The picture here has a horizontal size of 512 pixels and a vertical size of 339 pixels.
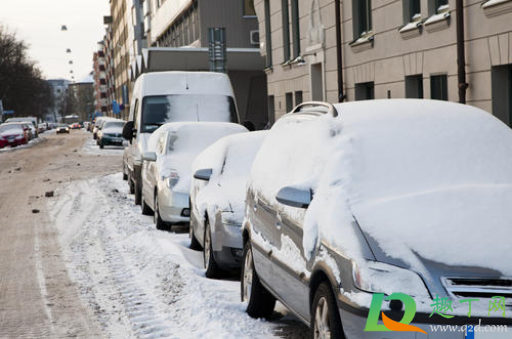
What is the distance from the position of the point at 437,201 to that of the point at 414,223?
0.90 feet

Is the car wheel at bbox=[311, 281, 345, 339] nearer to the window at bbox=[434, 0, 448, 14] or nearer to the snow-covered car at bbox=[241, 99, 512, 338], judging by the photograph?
the snow-covered car at bbox=[241, 99, 512, 338]

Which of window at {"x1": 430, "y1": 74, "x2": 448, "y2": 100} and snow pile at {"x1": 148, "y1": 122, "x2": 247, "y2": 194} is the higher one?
window at {"x1": 430, "y1": 74, "x2": 448, "y2": 100}

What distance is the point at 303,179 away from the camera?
17.3 feet

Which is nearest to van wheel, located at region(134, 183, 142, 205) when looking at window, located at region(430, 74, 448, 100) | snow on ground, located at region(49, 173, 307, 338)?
snow on ground, located at region(49, 173, 307, 338)

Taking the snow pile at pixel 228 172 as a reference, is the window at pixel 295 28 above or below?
above

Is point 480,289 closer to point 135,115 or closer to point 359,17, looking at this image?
point 135,115

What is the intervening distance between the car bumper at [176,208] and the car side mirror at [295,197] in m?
6.61

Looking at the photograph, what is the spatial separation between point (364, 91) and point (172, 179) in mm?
8889

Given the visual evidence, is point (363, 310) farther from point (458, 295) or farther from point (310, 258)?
point (310, 258)

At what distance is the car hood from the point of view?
4.11m

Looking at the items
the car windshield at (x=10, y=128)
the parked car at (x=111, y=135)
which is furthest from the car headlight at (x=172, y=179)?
the car windshield at (x=10, y=128)

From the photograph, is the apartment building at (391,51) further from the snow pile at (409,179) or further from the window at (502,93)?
the snow pile at (409,179)

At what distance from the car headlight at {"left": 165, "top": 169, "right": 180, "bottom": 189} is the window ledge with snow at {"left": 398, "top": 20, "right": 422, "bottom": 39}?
619cm

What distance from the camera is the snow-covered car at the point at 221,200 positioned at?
26.8 ft
